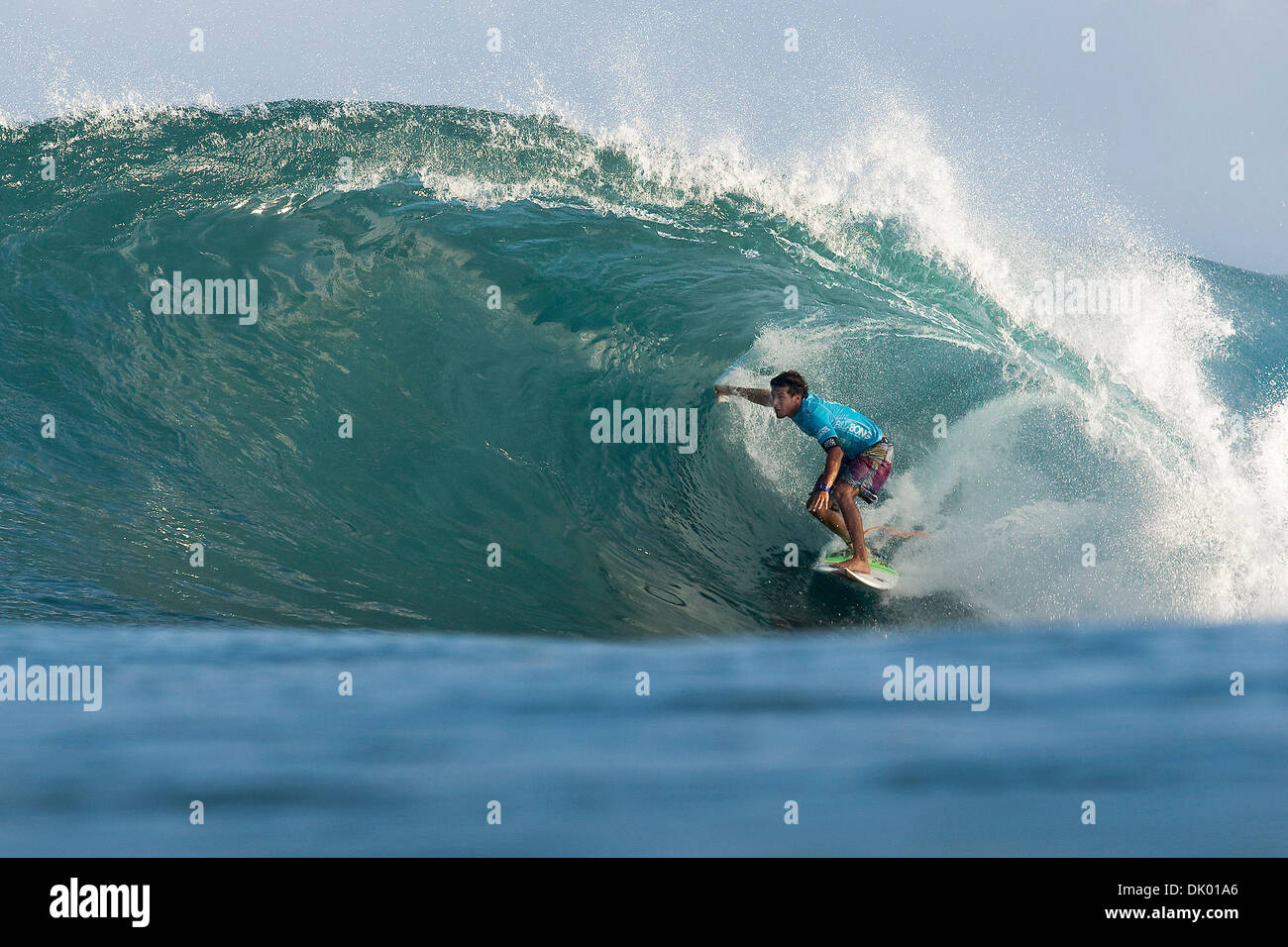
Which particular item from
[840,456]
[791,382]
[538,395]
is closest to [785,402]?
[791,382]

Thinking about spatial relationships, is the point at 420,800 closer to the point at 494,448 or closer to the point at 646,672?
the point at 646,672

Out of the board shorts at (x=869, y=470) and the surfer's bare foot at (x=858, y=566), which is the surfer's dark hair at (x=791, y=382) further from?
the surfer's bare foot at (x=858, y=566)

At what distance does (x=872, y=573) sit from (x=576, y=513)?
2.18m

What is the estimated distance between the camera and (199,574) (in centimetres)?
685

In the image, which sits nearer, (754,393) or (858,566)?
(858,566)

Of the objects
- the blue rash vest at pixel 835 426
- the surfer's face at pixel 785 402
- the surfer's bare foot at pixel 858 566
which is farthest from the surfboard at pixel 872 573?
the surfer's face at pixel 785 402

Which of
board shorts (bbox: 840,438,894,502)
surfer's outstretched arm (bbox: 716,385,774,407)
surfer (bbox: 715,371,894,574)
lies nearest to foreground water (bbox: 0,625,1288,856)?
surfer (bbox: 715,371,894,574)

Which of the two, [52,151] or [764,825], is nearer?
[764,825]

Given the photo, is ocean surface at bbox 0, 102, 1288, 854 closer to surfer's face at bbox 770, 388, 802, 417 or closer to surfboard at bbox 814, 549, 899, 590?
surfboard at bbox 814, 549, 899, 590

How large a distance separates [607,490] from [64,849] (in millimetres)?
5210

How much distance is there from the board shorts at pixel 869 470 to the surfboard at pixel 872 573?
457mm

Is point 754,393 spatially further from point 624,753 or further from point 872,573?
point 624,753

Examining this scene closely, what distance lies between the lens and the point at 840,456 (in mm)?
7250

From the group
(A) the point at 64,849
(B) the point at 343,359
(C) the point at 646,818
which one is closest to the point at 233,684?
(A) the point at 64,849
